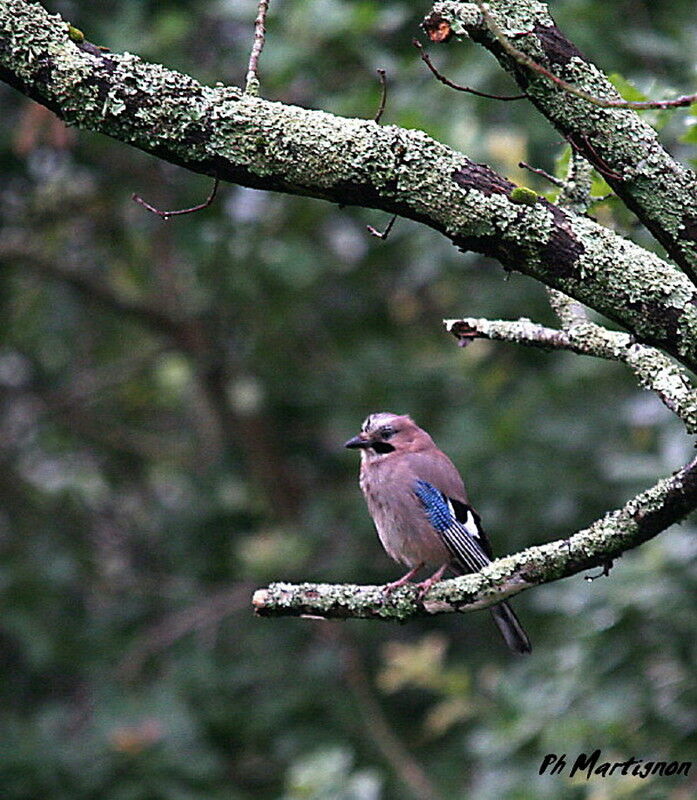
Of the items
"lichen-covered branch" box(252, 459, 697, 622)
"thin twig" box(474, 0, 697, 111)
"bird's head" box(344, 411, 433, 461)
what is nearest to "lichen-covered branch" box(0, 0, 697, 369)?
"thin twig" box(474, 0, 697, 111)

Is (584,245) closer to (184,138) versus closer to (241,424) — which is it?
(184,138)

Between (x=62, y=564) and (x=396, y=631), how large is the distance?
2094 millimetres

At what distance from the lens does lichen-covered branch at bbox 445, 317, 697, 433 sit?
2.68 meters

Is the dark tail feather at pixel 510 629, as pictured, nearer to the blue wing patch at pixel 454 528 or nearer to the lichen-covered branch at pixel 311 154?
the blue wing patch at pixel 454 528

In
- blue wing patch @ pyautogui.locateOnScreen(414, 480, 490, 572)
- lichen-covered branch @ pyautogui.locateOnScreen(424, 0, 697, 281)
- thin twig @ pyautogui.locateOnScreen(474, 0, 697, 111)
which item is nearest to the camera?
thin twig @ pyautogui.locateOnScreen(474, 0, 697, 111)

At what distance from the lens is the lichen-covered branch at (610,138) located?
7.98 ft

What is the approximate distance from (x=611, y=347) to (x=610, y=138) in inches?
23.2

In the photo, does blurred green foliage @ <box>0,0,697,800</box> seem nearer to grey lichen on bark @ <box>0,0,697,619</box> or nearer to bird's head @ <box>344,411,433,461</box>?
bird's head @ <box>344,411,433,461</box>

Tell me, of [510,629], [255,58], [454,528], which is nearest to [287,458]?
[454,528]

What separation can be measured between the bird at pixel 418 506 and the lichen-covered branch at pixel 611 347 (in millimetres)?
1334

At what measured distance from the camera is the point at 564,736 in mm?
4668

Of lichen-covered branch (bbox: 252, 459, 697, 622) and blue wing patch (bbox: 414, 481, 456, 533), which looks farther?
blue wing patch (bbox: 414, 481, 456, 533)

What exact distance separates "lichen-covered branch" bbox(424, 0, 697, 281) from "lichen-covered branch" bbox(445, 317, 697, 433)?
0.28m

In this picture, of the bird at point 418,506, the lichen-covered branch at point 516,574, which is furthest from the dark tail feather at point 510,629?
the lichen-covered branch at point 516,574
